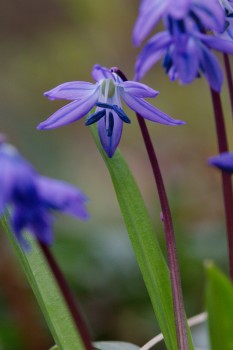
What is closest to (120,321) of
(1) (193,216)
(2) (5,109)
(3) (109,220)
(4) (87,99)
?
(1) (193,216)

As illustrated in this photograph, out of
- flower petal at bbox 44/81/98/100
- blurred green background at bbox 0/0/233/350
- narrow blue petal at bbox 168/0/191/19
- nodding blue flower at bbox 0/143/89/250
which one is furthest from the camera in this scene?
blurred green background at bbox 0/0/233/350

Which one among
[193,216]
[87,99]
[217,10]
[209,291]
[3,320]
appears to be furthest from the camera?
[193,216]

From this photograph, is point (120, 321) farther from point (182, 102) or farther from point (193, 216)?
point (182, 102)

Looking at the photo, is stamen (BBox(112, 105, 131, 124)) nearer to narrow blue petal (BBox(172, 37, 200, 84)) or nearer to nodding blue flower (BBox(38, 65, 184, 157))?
nodding blue flower (BBox(38, 65, 184, 157))

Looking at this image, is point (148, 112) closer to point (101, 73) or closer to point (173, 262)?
point (101, 73)

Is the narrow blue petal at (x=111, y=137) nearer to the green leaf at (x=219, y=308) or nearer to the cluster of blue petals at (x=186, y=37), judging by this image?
the cluster of blue petals at (x=186, y=37)

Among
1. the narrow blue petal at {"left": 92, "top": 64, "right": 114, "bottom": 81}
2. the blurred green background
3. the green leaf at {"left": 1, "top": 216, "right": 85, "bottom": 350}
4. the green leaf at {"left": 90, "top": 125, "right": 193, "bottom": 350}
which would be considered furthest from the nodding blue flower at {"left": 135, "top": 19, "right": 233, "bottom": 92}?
the blurred green background

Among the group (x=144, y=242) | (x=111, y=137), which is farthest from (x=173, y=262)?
(x=111, y=137)
